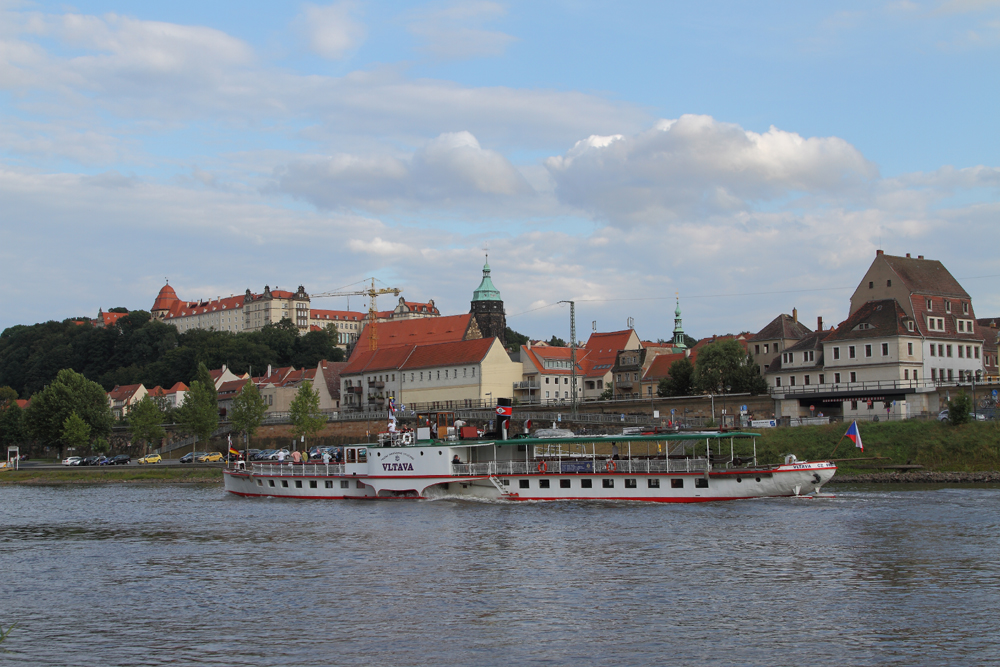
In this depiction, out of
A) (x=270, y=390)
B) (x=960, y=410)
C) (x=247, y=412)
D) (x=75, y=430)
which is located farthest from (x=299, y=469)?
(x=270, y=390)

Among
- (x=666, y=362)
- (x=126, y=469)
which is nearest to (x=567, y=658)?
(x=126, y=469)

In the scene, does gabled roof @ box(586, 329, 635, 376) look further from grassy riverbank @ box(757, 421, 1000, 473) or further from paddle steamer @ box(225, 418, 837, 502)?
paddle steamer @ box(225, 418, 837, 502)

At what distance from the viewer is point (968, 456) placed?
197 ft

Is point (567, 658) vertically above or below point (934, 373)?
below

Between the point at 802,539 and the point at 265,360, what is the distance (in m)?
172

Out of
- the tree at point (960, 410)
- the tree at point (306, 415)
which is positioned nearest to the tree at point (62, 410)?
the tree at point (306, 415)

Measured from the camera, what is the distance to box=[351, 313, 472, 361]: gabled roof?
14412 cm

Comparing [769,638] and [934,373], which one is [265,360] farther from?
[769,638]

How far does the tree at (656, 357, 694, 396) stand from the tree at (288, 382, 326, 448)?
1309 inches

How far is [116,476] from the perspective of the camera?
81938 mm

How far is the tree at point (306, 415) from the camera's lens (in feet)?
305

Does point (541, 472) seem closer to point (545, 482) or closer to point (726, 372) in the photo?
point (545, 482)

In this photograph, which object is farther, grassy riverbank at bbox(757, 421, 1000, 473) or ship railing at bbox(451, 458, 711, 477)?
grassy riverbank at bbox(757, 421, 1000, 473)

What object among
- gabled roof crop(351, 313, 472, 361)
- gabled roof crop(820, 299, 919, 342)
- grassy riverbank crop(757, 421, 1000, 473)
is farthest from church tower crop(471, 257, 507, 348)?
grassy riverbank crop(757, 421, 1000, 473)
